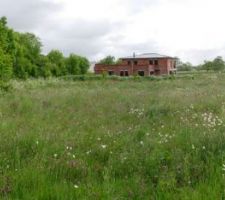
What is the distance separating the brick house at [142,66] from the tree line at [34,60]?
549 cm

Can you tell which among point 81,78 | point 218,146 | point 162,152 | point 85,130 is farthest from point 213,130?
point 81,78

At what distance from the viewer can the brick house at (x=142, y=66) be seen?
79.9m

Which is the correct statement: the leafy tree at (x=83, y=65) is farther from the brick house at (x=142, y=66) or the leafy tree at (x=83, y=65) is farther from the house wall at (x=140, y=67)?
the house wall at (x=140, y=67)

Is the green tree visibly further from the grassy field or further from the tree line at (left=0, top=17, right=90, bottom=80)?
the grassy field

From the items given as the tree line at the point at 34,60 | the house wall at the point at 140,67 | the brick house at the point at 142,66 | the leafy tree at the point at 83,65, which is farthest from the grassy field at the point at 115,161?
the leafy tree at the point at 83,65

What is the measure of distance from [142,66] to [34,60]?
2419 cm

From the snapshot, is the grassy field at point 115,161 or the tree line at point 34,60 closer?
the grassy field at point 115,161

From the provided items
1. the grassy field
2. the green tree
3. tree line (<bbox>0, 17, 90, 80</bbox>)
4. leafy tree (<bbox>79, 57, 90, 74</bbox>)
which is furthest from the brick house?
the grassy field

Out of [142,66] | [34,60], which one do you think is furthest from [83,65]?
[34,60]

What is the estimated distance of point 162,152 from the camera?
5.57 meters

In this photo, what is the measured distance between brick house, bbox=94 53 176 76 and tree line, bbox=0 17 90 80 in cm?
549

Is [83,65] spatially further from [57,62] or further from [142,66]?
[142,66]

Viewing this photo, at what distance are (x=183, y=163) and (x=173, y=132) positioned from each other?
196 centimetres

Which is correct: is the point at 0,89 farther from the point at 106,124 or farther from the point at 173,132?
the point at 173,132
